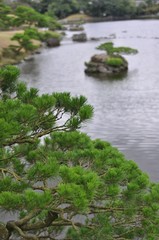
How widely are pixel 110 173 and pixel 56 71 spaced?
110ft

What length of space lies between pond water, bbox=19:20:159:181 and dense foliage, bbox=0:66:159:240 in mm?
7915

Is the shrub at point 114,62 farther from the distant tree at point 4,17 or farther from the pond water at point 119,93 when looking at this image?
the distant tree at point 4,17

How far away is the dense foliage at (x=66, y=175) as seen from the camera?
5.05 meters

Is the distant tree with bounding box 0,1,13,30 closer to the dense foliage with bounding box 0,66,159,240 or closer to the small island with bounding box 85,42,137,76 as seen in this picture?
the small island with bounding box 85,42,137,76

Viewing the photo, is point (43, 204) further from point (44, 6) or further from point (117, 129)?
point (44, 6)

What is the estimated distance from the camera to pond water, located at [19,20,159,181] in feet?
58.6

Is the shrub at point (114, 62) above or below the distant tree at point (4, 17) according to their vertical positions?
below

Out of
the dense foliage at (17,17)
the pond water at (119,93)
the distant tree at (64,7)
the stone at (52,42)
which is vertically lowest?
the pond water at (119,93)

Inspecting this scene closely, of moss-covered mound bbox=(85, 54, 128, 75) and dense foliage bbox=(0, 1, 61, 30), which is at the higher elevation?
dense foliage bbox=(0, 1, 61, 30)

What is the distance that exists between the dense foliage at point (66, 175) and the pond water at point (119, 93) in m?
7.91

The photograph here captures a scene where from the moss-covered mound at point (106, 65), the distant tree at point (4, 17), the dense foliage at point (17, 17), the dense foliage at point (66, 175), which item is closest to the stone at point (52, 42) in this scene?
the dense foliage at point (17, 17)

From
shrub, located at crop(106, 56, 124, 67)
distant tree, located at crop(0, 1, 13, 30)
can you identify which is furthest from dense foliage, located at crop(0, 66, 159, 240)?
distant tree, located at crop(0, 1, 13, 30)

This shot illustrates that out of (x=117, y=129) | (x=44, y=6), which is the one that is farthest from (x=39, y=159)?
(x=44, y=6)

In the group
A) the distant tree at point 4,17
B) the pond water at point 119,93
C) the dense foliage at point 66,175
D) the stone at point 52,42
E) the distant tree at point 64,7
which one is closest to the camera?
the dense foliage at point 66,175
